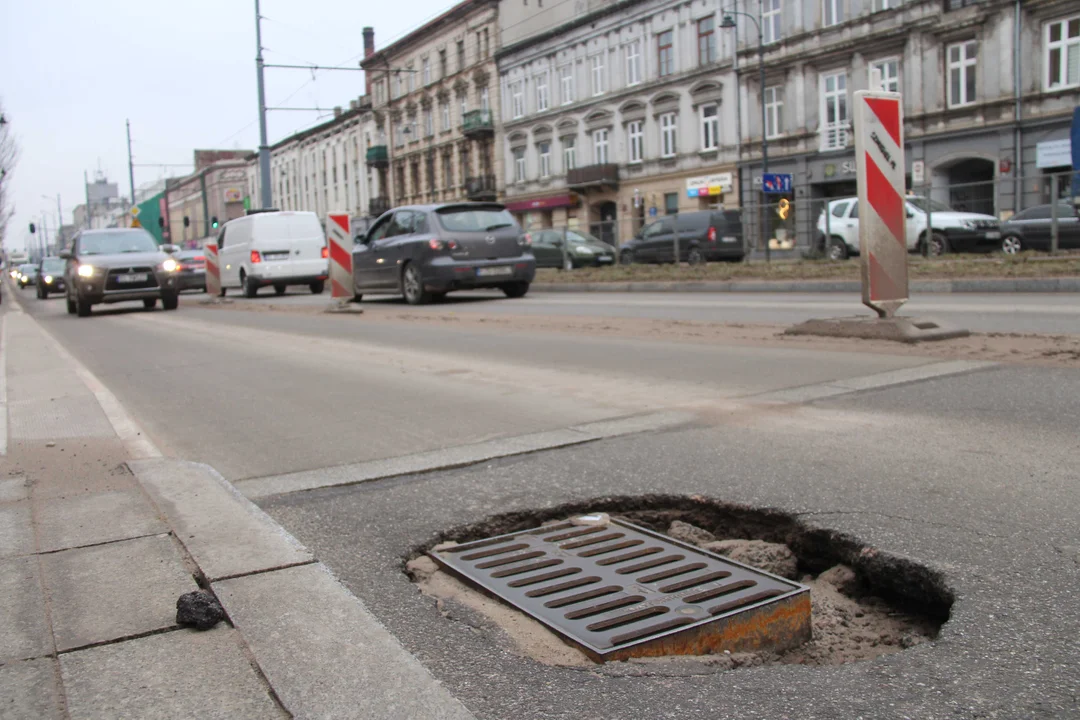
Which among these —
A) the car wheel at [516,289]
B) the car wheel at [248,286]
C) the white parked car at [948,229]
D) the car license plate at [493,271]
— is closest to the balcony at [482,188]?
the car wheel at [248,286]

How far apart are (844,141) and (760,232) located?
45.0 ft

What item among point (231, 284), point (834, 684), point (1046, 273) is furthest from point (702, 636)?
point (231, 284)

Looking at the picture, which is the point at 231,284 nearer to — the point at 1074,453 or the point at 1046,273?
the point at 1046,273

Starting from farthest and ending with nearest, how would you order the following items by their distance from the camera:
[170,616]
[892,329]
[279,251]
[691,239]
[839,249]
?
[691,239] < [279,251] < [839,249] < [892,329] < [170,616]

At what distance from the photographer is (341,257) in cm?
1577

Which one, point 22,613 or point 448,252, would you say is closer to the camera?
point 22,613

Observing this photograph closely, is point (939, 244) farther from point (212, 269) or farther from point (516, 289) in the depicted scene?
point (212, 269)

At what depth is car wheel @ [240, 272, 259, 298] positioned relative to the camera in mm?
23922

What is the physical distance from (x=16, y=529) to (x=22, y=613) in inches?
37.5

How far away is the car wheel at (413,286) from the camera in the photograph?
16.4 m

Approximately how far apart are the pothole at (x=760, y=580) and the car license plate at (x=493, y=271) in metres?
12.7

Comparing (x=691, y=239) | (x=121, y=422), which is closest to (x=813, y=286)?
(x=691, y=239)

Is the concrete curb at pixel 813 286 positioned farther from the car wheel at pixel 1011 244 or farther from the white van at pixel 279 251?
the white van at pixel 279 251

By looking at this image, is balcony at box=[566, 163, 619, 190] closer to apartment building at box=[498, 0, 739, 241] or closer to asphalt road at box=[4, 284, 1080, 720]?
apartment building at box=[498, 0, 739, 241]
